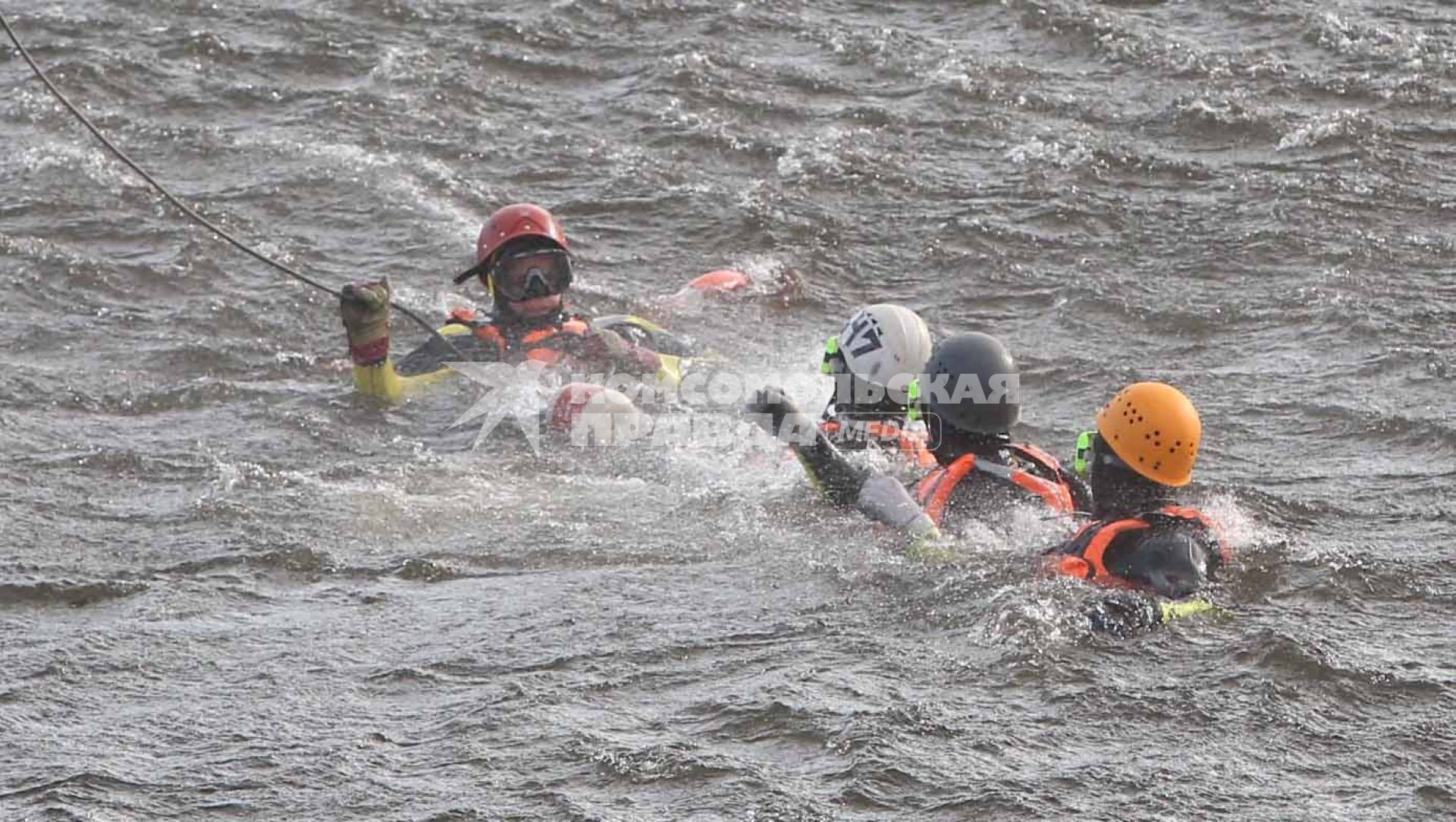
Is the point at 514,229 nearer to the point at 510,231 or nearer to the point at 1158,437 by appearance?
the point at 510,231

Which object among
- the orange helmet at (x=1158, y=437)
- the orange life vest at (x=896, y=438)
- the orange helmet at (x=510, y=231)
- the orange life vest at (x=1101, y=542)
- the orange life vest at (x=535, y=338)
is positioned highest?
the orange helmet at (x=1158, y=437)

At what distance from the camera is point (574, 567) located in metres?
9.66

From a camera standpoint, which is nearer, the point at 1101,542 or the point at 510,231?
the point at 1101,542

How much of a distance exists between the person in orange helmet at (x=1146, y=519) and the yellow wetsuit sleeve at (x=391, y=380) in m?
4.88

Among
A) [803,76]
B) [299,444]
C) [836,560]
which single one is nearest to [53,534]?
[299,444]

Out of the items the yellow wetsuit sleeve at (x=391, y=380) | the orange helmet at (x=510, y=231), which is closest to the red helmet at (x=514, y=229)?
the orange helmet at (x=510, y=231)

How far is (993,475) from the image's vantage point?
9.35 m

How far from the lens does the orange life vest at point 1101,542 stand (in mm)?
8602

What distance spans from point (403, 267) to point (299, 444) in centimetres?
353

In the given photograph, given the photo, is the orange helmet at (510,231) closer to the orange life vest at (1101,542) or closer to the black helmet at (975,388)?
the black helmet at (975,388)

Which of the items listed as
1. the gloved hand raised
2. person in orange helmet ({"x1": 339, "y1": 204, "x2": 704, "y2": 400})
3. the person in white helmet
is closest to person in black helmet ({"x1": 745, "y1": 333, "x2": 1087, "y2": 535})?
the person in white helmet

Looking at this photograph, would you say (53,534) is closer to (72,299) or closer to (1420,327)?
(72,299)

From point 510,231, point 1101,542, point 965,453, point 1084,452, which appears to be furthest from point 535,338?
point 1101,542

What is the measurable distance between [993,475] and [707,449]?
2.75m
